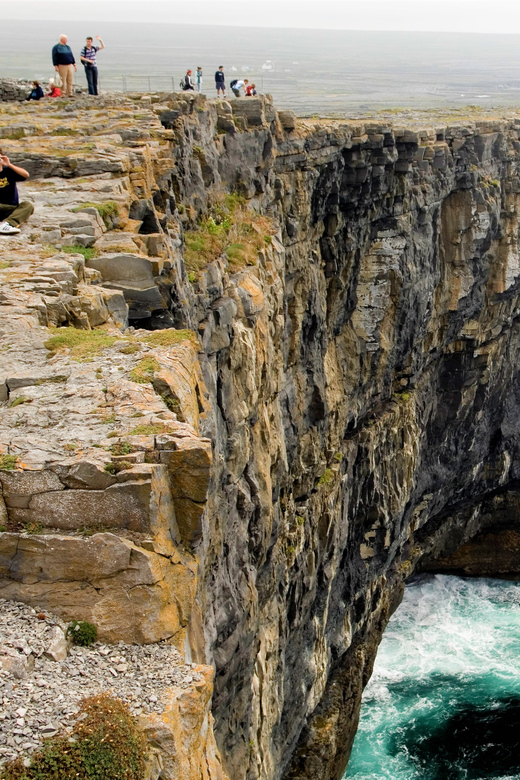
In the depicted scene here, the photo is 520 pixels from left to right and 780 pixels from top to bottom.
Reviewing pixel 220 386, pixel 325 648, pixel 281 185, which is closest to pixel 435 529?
pixel 325 648

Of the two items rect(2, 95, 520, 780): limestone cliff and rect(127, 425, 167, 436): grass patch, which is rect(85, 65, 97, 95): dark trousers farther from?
rect(127, 425, 167, 436): grass patch

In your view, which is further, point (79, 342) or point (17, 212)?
point (17, 212)

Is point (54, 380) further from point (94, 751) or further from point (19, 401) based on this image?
point (94, 751)

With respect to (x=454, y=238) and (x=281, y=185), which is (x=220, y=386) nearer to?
(x=281, y=185)

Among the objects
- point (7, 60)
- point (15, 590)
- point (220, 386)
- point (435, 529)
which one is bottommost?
point (435, 529)

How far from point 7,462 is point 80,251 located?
6937 mm

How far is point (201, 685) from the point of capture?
7.80m

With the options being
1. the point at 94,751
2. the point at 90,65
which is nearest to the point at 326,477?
the point at 90,65

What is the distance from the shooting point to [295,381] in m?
29.8

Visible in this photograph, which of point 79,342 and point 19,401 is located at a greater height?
point 79,342

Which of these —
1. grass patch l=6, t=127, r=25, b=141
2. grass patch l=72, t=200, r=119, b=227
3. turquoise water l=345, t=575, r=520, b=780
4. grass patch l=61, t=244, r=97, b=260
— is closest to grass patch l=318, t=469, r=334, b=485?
turquoise water l=345, t=575, r=520, b=780

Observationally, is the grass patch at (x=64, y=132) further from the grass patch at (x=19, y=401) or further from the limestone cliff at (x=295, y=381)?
the grass patch at (x=19, y=401)

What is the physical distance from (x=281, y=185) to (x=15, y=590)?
72.0 feet

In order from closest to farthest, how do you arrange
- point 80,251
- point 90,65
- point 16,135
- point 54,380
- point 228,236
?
point 54,380, point 80,251, point 16,135, point 228,236, point 90,65
